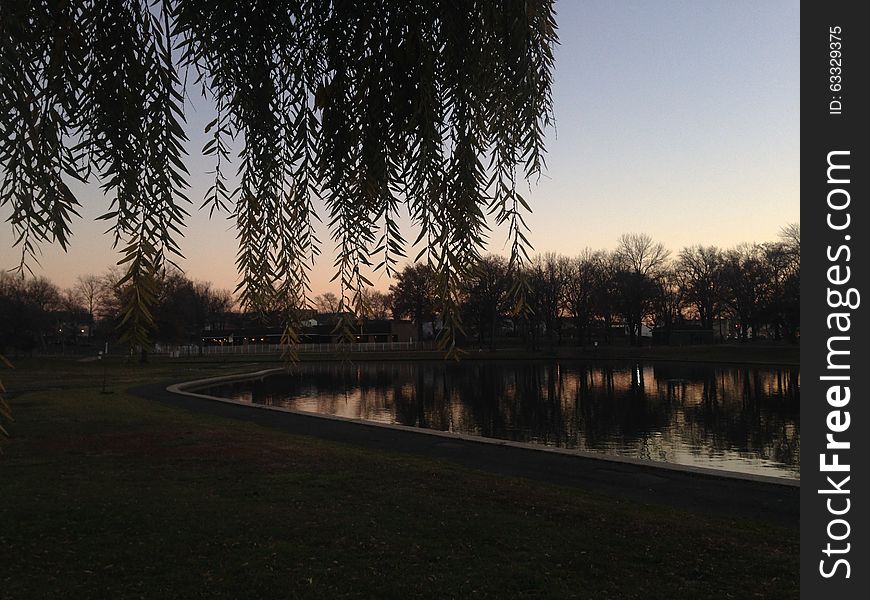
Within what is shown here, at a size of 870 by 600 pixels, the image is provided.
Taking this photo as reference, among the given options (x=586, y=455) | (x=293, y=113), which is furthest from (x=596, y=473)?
(x=293, y=113)

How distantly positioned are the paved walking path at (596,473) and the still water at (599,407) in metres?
3.58

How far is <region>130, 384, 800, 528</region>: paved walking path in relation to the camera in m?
13.1

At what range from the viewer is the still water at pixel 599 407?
24756 mm

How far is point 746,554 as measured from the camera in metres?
9.80

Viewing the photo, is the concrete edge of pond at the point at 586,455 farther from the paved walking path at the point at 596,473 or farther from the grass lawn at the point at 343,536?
the grass lawn at the point at 343,536

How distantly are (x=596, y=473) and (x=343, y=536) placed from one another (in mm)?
8115

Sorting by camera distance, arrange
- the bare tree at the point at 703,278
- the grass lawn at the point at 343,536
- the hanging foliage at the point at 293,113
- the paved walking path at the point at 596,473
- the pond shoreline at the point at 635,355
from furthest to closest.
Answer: the bare tree at the point at 703,278
the pond shoreline at the point at 635,355
the paved walking path at the point at 596,473
the grass lawn at the point at 343,536
the hanging foliage at the point at 293,113

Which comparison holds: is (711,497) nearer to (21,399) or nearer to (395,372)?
(21,399)

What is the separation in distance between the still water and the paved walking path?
3.58m

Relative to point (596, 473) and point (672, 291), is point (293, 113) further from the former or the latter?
point (672, 291)

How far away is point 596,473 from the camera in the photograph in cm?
1609

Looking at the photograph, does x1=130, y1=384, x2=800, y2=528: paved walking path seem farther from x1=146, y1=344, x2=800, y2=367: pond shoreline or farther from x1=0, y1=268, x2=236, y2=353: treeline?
x1=146, y1=344, x2=800, y2=367: pond shoreline

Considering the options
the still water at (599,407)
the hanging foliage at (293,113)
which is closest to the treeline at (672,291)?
the still water at (599,407)

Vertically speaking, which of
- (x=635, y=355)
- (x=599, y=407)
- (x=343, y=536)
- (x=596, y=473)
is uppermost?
(x=343, y=536)
